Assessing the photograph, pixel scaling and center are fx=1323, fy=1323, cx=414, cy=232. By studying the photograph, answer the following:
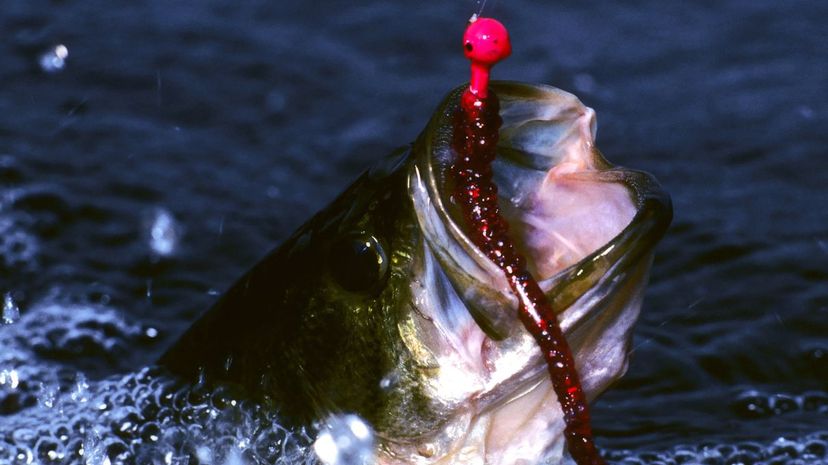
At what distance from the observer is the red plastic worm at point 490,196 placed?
7.27ft

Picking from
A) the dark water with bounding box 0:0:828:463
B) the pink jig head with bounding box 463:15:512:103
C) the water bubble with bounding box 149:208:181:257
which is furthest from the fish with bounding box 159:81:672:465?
the water bubble with bounding box 149:208:181:257

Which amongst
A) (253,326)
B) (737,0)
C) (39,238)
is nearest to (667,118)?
(737,0)

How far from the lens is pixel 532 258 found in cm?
239

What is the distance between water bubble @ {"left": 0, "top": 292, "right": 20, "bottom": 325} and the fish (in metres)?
1.73

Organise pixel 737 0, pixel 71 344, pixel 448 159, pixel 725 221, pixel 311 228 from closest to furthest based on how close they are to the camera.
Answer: pixel 448 159 → pixel 311 228 → pixel 71 344 → pixel 725 221 → pixel 737 0

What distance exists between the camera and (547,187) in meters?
2.43

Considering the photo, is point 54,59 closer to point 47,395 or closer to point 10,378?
point 10,378

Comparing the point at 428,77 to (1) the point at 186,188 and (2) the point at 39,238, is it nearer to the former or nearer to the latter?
(1) the point at 186,188

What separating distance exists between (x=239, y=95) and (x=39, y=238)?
1.19 m

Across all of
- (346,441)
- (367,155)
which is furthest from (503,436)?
(367,155)

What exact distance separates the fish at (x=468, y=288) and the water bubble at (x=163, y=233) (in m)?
2.15

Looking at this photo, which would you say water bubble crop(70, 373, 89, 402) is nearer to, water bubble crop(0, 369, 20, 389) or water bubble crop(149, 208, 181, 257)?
water bubble crop(0, 369, 20, 389)

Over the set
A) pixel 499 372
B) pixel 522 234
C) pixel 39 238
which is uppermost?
pixel 522 234

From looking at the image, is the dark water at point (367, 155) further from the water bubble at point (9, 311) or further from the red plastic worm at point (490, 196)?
the red plastic worm at point (490, 196)
